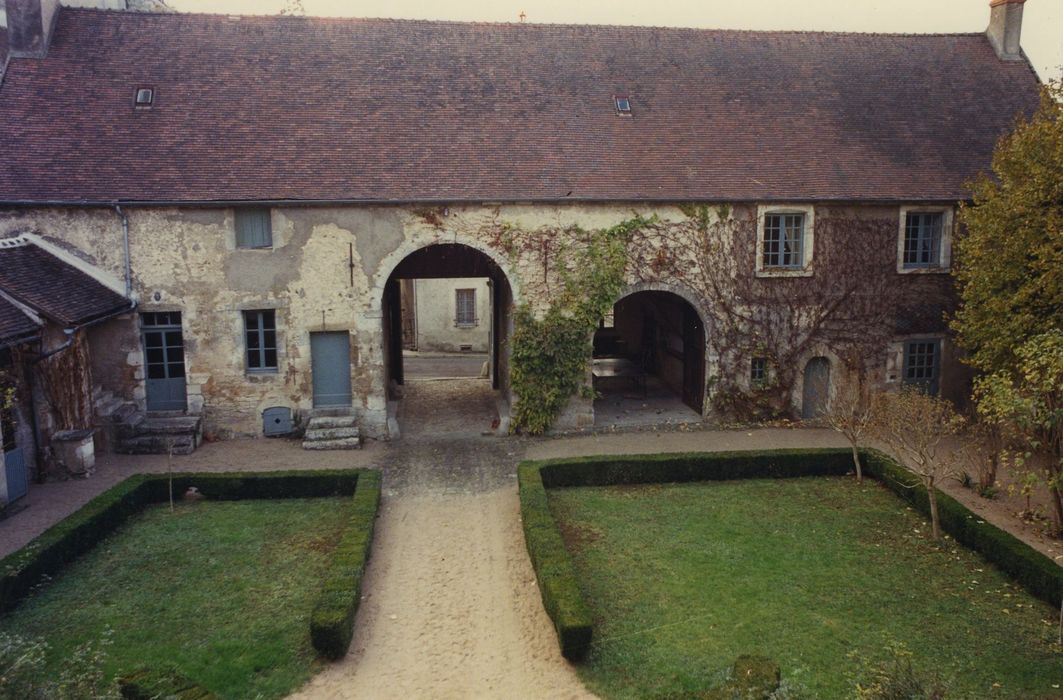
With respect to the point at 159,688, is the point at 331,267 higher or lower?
higher

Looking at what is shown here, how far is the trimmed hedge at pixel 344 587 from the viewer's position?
859 centimetres

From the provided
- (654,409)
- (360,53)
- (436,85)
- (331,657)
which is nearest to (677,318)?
(654,409)

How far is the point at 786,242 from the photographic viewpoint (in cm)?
1795

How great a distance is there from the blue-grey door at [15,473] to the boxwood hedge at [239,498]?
1611 millimetres

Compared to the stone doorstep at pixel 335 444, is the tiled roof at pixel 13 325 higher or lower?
higher

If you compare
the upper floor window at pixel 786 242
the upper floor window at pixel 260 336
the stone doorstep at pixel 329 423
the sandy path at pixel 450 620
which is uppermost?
the upper floor window at pixel 786 242

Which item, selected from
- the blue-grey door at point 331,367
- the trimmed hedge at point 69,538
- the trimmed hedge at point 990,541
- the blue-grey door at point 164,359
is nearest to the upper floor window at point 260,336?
the blue-grey door at point 331,367

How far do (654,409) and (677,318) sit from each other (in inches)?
117

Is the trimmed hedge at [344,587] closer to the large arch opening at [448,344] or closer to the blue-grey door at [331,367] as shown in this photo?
the blue-grey door at [331,367]

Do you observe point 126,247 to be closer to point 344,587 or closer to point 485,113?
point 485,113

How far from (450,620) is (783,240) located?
1215 centimetres

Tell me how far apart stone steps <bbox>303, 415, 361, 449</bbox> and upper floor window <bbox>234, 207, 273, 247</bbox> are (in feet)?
13.0

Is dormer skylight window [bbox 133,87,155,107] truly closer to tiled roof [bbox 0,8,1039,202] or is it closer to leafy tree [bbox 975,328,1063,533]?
tiled roof [bbox 0,8,1039,202]

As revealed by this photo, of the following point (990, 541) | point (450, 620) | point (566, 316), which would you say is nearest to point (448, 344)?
point (566, 316)
